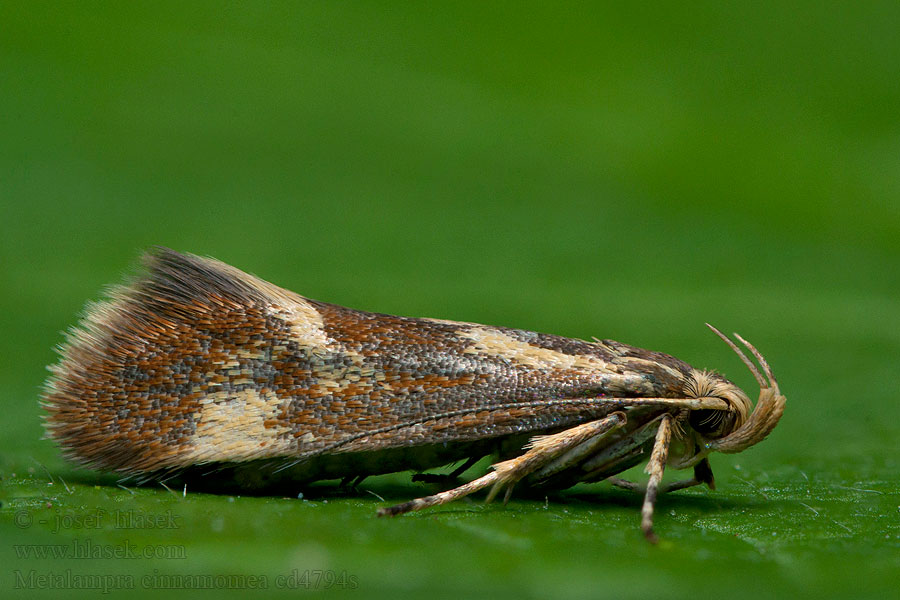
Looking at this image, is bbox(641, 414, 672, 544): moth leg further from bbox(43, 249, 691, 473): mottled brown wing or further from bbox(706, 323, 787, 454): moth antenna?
bbox(706, 323, 787, 454): moth antenna

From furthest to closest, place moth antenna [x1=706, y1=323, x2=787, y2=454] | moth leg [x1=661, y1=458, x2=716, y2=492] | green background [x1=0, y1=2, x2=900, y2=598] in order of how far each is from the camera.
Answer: green background [x1=0, y1=2, x2=900, y2=598] < moth leg [x1=661, y1=458, x2=716, y2=492] < moth antenna [x1=706, y1=323, x2=787, y2=454]

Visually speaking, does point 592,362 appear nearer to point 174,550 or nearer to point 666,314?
point 174,550

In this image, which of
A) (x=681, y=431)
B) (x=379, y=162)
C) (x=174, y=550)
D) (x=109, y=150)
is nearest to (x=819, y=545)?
(x=681, y=431)

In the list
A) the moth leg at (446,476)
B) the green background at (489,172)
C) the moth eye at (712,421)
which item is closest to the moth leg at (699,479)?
the moth eye at (712,421)

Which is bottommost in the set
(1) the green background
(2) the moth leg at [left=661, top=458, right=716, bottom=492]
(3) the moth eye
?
(2) the moth leg at [left=661, top=458, right=716, bottom=492]

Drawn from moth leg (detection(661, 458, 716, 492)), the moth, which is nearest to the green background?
moth leg (detection(661, 458, 716, 492))

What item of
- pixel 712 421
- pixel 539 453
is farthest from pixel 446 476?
pixel 712 421

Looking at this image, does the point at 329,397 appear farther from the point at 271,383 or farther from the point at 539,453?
the point at 539,453
